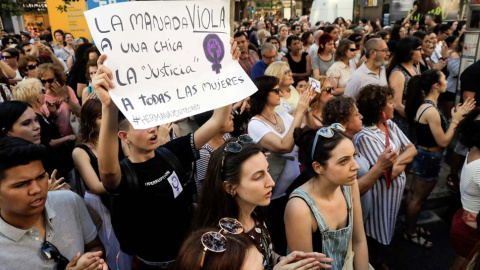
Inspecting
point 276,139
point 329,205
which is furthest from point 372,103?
point 329,205

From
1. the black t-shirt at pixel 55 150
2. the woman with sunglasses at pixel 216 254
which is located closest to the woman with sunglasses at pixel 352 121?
the woman with sunglasses at pixel 216 254

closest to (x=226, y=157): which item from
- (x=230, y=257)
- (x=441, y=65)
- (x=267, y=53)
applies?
(x=230, y=257)

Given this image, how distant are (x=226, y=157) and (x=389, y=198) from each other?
1761 millimetres

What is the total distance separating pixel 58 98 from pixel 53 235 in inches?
118

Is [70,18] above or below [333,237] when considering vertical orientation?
above

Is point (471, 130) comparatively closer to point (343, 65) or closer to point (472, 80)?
point (472, 80)

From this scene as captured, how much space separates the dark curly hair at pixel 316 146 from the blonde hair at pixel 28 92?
8.73 feet

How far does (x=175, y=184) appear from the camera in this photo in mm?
2275

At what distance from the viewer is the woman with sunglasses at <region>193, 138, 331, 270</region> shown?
2.09m

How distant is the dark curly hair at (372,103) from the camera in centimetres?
320

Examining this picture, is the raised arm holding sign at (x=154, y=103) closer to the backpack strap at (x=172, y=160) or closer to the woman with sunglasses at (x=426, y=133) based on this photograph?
the backpack strap at (x=172, y=160)

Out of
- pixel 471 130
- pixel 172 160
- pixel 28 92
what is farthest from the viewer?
pixel 28 92

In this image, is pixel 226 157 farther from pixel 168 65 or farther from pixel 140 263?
pixel 140 263

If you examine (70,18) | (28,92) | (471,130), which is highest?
(70,18)
